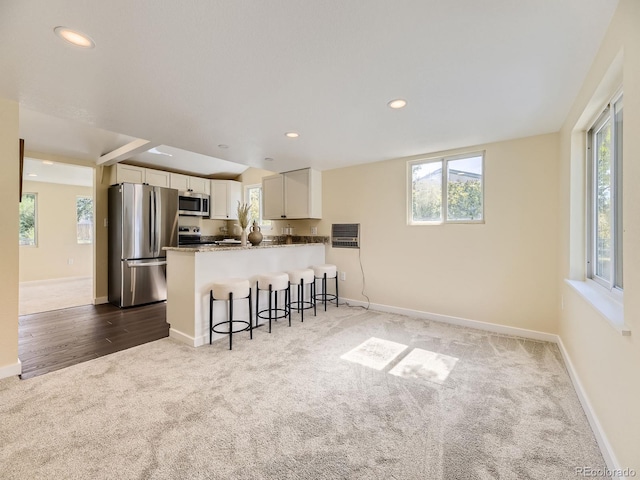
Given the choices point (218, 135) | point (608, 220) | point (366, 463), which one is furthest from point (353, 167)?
point (366, 463)

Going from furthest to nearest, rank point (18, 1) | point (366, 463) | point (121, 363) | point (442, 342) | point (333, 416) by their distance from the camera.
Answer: point (442, 342) → point (121, 363) → point (333, 416) → point (366, 463) → point (18, 1)

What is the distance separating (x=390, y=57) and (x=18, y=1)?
192 cm

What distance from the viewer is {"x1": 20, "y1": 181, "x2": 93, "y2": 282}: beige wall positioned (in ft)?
20.5

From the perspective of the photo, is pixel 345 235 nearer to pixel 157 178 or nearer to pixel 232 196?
pixel 232 196

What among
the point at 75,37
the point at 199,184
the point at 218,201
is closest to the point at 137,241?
the point at 199,184

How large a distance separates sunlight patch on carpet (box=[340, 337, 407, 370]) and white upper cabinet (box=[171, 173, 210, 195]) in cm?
477

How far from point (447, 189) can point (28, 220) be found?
27.8ft

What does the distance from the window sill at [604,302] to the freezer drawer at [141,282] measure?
547 centimetres

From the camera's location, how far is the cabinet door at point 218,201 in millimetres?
6316

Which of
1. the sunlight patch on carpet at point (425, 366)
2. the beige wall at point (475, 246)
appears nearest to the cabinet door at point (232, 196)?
the beige wall at point (475, 246)

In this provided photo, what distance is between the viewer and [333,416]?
1842 millimetres

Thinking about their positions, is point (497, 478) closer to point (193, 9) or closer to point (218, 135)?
point (193, 9)

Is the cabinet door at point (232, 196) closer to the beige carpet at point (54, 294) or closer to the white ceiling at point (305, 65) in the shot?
the beige carpet at point (54, 294)

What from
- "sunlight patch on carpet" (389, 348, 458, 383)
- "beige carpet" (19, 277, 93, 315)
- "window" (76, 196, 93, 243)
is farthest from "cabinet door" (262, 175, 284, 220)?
"window" (76, 196, 93, 243)
